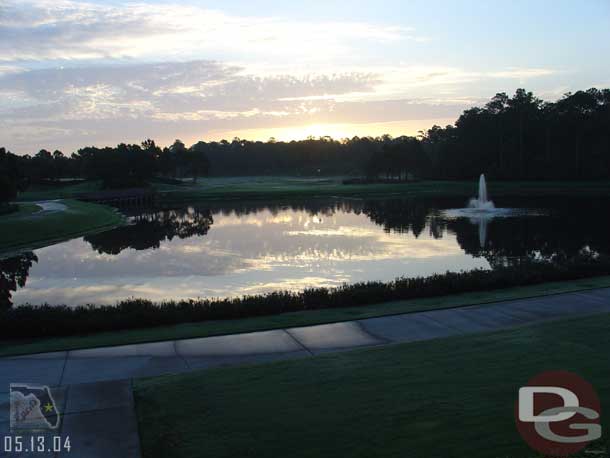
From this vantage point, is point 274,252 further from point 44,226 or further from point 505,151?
point 505,151

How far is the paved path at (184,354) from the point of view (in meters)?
8.34

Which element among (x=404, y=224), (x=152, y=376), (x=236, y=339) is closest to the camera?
(x=152, y=376)

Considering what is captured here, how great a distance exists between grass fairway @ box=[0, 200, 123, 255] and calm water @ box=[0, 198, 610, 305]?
6.86ft

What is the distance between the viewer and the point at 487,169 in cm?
11362

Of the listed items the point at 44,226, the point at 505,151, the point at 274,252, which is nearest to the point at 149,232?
the point at 44,226

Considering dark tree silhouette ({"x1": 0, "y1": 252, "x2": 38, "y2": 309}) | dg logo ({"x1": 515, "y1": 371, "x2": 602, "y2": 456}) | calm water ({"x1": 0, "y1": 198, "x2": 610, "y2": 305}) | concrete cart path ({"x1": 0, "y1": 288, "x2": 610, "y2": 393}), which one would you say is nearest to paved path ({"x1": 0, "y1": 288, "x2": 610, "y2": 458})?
concrete cart path ({"x1": 0, "y1": 288, "x2": 610, "y2": 393})

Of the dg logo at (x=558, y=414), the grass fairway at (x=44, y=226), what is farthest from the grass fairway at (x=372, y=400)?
the grass fairway at (x=44, y=226)

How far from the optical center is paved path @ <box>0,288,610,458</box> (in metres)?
8.34

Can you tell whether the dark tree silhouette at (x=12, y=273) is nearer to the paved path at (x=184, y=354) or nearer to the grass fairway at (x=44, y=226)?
the grass fairway at (x=44, y=226)

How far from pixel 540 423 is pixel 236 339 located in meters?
7.20

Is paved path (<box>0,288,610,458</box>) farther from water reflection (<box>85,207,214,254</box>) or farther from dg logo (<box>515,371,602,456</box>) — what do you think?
water reflection (<box>85,207,214,254</box>)

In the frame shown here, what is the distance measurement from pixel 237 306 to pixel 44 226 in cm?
3265

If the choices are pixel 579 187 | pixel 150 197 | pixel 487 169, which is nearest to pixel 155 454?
pixel 150 197

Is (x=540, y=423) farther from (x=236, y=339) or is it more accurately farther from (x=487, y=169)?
(x=487, y=169)
